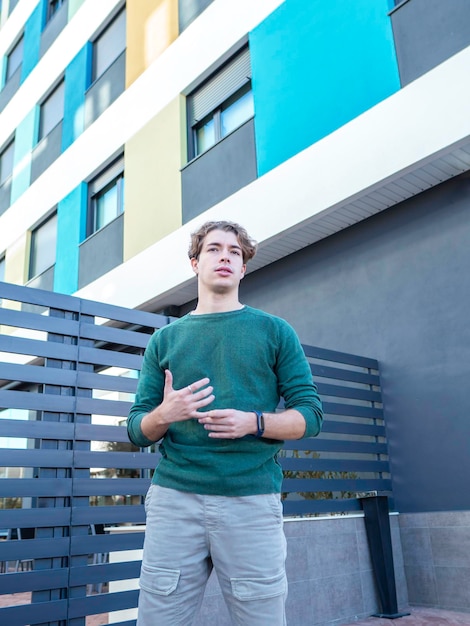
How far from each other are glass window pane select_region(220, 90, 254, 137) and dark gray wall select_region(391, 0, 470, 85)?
2339mm

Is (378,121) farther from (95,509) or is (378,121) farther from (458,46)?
(95,509)

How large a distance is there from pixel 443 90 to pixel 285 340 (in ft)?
13.9

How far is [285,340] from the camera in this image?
1914 mm

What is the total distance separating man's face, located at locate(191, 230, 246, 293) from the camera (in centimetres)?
199

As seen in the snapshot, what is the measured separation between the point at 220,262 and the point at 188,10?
788cm

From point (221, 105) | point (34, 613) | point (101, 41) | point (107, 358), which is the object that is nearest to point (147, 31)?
point (101, 41)

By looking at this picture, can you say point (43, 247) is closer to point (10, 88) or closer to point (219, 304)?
point (10, 88)

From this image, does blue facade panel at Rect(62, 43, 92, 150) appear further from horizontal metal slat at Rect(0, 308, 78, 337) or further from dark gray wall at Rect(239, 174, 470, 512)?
horizontal metal slat at Rect(0, 308, 78, 337)

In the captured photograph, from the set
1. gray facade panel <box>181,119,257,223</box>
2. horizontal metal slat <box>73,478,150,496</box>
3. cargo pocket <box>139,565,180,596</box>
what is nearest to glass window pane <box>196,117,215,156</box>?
gray facade panel <box>181,119,257,223</box>

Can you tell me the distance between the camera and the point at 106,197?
1048 cm

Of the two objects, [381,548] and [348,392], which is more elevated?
[348,392]

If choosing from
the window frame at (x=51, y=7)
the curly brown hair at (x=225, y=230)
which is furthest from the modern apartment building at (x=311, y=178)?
the curly brown hair at (x=225, y=230)

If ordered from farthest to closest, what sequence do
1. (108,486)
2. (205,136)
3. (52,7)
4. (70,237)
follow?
(52,7) → (70,237) → (205,136) → (108,486)

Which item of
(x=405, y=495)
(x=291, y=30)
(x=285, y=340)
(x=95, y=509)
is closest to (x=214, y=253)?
(x=285, y=340)
